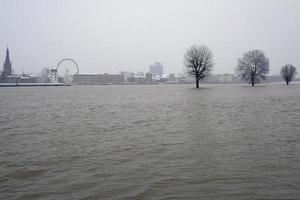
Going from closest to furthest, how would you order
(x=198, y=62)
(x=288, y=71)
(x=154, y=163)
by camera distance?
1. (x=154, y=163)
2. (x=198, y=62)
3. (x=288, y=71)

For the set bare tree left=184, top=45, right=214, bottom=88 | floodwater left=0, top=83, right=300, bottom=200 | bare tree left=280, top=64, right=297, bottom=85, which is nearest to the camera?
floodwater left=0, top=83, right=300, bottom=200

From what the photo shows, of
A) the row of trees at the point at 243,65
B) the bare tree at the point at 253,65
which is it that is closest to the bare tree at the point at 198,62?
the row of trees at the point at 243,65

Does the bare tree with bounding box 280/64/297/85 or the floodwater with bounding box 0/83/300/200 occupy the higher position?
the bare tree with bounding box 280/64/297/85

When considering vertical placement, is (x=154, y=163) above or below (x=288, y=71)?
below

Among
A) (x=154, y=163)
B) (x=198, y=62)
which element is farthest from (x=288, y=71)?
(x=154, y=163)

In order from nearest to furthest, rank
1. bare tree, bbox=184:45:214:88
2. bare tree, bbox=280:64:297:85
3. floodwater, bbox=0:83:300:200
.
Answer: floodwater, bbox=0:83:300:200, bare tree, bbox=184:45:214:88, bare tree, bbox=280:64:297:85

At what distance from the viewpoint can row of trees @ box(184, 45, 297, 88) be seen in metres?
80.0

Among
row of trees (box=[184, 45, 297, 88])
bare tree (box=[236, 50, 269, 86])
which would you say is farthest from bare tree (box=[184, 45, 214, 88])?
bare tree (box=[236, 50, 269, 86])

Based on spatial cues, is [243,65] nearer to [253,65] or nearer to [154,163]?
[253,65]

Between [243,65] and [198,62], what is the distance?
2185 cm

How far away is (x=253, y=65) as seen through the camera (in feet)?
305

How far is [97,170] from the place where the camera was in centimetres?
794

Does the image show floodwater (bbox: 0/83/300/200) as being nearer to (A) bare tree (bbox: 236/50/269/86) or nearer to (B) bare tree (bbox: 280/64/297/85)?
(A) bare tree (bbox: 236/50/269/86)

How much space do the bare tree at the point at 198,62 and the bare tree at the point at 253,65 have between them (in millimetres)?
17986
